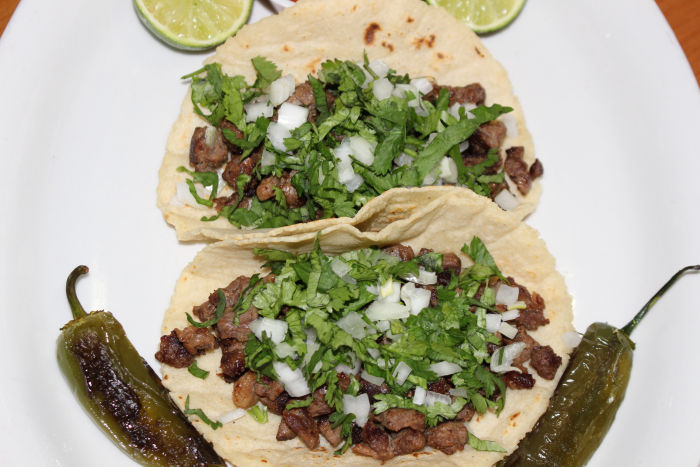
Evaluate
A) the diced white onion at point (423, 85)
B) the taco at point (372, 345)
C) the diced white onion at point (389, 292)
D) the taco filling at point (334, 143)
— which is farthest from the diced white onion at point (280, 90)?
the diced white onion at point (389, 292)

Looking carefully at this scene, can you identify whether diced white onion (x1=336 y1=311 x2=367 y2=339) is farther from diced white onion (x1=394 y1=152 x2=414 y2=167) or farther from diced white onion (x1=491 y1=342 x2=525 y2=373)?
diced white onion (x1=394 y1=152 x2=414 y2=167)

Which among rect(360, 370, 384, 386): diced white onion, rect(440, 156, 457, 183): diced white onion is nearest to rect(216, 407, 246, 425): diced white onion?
rect(360, 370, 384, 386): diced white onion

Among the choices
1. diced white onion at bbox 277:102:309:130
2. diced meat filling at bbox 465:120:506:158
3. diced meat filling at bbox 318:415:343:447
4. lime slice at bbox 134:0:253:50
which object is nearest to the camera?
diced meat filling at bbox 318:415:343:447

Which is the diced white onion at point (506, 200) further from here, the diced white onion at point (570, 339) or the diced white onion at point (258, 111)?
the diced white onion at point (258, 111)

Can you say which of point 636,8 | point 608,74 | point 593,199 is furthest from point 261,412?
point 636,8

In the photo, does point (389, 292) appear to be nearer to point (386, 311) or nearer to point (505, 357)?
point (386, 311)

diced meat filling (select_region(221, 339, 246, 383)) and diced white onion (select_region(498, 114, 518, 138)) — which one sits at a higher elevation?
diced white onion (select_region(498, 114, 518, 138))
